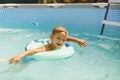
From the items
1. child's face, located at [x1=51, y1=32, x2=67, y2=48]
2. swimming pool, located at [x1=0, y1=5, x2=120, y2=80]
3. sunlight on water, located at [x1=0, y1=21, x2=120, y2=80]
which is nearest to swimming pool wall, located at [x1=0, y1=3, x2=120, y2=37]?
swimming pool, located at [x1=0, y1=5, x2=120, y2=80]

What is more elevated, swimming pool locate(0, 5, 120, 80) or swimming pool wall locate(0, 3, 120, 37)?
swimming pool wall locate(0, 3, 120, 37)

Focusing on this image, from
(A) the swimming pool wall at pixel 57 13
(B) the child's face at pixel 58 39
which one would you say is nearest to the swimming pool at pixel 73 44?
(A) the swimming pool wall at pixel 57 13

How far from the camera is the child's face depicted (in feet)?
14.7

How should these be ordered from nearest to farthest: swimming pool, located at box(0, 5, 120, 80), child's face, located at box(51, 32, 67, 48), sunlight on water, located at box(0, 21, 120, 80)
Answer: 1. child's face, located at box(51, 32, 67, 48)
2. sunlight on water, located at box(0, 21, 120, 80)
3. swimming pool, located at box(0, 5, 120, 80)

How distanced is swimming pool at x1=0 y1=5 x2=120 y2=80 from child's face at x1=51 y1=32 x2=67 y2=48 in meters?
0.53

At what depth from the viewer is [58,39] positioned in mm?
4570

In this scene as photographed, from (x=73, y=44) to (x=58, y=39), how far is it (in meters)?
1.91

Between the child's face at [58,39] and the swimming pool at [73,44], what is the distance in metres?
0.53

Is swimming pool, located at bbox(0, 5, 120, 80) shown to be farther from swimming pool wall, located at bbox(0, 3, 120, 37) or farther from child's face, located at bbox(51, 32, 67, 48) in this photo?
child's face, located at bbox(51, 32, 67, 48)

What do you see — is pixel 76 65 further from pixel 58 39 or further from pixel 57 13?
pixel 57 13

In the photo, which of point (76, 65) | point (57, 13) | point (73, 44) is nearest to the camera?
point (76, 65)

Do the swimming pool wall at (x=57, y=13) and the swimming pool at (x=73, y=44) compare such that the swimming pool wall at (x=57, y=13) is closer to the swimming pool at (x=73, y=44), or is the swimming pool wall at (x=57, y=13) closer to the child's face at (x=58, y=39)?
the swimming pool at (x=73, y=44)

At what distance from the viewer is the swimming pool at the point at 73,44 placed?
4.78 metres

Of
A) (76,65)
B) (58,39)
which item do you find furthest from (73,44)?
(58,39)
